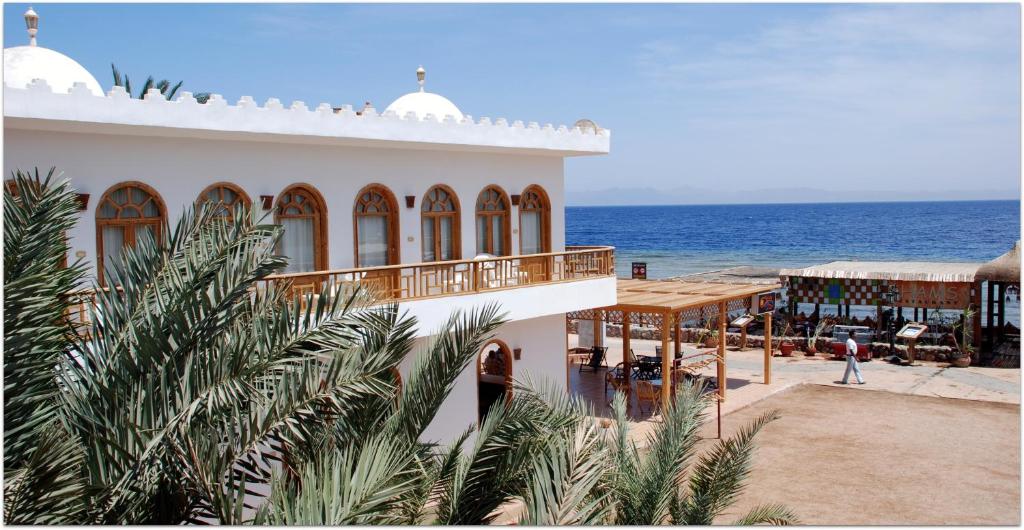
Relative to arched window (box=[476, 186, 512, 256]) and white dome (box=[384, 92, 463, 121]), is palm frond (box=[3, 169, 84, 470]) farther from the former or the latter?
white dome (box=[384, 92, 463, 121])

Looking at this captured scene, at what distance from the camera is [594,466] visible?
6637 mm

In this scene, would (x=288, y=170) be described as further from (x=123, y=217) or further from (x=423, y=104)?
(x=423, y=104)

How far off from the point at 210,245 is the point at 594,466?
310 centimetres

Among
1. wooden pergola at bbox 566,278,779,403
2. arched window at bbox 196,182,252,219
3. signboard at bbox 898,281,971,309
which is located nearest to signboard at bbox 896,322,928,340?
signboard at bbox 898,281,971,309

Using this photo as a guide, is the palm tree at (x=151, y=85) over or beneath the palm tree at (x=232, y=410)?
over

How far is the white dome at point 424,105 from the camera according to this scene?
1650 cm

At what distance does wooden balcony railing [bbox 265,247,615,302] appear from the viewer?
41.3 feet

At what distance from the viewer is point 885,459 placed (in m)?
15.0

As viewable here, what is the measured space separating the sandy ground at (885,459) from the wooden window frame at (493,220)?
4.95 metres

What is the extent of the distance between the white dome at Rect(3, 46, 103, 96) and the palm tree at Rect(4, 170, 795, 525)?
6.56 metres

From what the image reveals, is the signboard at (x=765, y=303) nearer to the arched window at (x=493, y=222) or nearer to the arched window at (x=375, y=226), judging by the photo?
the arched window at (x=493, y=222)

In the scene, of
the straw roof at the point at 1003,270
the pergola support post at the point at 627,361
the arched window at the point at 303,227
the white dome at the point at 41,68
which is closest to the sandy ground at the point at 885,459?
the pergola support post at the point at 627,361

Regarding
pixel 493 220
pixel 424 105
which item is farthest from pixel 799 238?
pixel 424 105

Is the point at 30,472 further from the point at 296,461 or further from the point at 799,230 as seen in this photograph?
the point at 799,230
